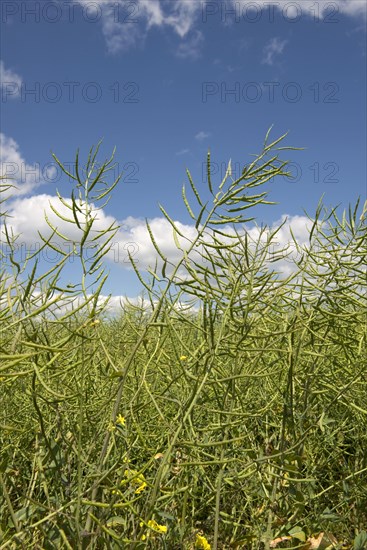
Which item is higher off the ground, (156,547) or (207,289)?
(207,289)

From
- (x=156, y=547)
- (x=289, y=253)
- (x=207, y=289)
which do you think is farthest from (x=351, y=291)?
(x=156, y=547)

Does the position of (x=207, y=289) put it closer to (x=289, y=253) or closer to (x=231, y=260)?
(x=231, y=260)

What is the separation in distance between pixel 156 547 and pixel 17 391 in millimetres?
819

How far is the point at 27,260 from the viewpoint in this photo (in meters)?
1.43

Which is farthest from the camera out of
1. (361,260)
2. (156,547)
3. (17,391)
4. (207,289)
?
(17,391)

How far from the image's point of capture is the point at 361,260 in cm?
154

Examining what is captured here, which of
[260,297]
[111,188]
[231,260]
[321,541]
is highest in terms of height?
[111,188]

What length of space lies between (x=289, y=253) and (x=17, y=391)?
126cm

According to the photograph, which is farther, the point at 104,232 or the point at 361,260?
the point at 361,260

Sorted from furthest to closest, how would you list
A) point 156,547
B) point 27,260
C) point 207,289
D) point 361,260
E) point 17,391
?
point 17,391 < point 156,547 < point 361,260 < point 27,260 < point 207,289

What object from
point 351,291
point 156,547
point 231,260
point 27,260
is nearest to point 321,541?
point 156,547

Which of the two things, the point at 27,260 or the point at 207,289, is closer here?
the point at 207,289

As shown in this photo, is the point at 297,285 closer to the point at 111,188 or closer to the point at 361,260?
the point at 361,260

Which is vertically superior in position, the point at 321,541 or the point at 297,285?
the point at 297,285
